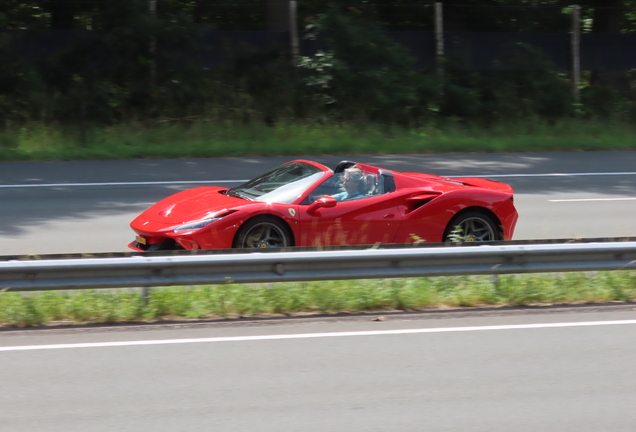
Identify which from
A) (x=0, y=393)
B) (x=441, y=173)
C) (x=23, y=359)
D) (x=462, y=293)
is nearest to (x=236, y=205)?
(x=462, y=293)

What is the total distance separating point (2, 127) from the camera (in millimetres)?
18188

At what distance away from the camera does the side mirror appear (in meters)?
7.82

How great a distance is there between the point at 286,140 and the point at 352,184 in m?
9.89

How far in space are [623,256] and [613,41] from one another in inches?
738

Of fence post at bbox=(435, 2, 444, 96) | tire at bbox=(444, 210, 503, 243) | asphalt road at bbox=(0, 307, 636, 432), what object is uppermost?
fence post at bbox=(435, 2, 444, 96)

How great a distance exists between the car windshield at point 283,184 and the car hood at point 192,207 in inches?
9.1

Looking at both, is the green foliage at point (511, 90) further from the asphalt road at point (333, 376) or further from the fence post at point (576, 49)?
the asphalt road at point (333, 376)

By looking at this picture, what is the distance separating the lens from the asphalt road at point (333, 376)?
14.1 feet

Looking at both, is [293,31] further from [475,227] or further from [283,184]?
[475,227]

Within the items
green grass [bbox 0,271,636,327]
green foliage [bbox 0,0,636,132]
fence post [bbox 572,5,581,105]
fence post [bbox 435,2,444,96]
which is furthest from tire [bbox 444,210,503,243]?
fence post [bbox 572,5,581,105]

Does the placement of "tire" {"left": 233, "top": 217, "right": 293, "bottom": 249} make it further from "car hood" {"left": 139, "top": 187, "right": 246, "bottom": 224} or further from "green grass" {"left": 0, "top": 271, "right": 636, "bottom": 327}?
"green grass" {"left": 0, "top": 271, "right": 636, "bottom": 327}

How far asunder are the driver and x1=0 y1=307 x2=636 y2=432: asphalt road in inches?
83.3

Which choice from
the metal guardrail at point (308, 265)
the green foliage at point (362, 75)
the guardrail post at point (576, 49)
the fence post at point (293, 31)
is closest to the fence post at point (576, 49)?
the guardrail post at point (576, 49)

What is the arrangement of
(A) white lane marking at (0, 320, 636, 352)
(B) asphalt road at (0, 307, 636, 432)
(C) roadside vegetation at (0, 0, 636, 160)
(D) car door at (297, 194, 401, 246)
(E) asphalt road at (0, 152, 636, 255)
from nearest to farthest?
(B) asphalt road at (0, 307, 636, 432), (A) white lane marking at (0, 320, 636, 352), (D) car door at (297, 194, 401, 246), (E) asphalt road at (0, 152, 636, 255), (C) roadside vegetation at (0, 0, 636, 160)
